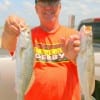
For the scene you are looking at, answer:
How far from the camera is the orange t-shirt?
342cm

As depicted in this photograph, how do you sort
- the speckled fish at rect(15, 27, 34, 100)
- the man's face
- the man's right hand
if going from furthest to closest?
the man's face, the man's right hand, the speckled fish at rect(15, 27, 34, 100)

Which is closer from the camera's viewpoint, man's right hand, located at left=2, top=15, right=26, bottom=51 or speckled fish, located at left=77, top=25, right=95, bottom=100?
speckled fish, located at left=77, top=25, right=95, bottom=100

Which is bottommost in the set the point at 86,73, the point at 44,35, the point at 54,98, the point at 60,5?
the point at 54,98

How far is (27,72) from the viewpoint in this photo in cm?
275

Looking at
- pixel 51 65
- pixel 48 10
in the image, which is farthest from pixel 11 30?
pixel 51 65

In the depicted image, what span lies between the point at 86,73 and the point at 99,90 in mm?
2525

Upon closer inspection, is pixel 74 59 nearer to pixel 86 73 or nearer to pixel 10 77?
pixel 86 73

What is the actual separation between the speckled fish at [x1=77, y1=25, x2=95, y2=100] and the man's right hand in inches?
17.0

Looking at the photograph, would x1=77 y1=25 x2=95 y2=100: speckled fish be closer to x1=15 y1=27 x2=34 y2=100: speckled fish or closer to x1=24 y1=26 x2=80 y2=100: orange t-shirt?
x1=15 y1=27 x2=34 y2=100: speckled fish

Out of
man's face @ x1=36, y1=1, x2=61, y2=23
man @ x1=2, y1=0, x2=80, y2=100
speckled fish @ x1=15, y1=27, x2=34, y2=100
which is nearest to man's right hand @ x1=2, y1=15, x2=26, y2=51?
speckled fish @ x1=15, y1=27, x2=34, y2=100

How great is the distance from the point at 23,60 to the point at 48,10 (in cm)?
80

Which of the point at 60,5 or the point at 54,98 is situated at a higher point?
the point at 60,5

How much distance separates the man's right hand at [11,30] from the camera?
2.82m

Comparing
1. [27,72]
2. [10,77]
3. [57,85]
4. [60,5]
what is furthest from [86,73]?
[10,77]
